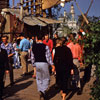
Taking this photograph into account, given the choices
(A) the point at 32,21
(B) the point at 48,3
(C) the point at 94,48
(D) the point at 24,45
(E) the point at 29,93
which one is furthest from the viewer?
(B) the point at 48,3

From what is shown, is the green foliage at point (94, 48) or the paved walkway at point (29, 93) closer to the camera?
the green foliage at point (94, 48)

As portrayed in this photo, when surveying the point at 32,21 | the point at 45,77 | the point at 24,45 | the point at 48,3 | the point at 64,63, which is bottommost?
the point at 45,77

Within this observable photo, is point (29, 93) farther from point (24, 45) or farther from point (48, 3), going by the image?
point (48, 3)

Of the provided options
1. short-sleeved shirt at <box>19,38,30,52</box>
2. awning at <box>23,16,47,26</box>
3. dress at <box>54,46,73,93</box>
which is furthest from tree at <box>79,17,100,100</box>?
awning at <box>23,16,47,26</box>

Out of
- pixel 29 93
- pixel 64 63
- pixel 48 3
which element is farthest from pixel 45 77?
pixel 48 3

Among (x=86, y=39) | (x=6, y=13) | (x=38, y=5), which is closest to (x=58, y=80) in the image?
(x=86, y=39)

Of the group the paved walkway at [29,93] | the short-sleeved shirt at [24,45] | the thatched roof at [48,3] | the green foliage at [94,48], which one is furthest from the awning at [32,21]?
the green foliage at [94,48]

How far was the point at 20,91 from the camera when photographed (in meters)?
9.00

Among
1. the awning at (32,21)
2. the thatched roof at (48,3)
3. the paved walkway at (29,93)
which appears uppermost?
the thatched roof at (48,3)

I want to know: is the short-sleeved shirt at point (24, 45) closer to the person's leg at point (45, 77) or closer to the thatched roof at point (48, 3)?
the person's leg at point (45, 77)

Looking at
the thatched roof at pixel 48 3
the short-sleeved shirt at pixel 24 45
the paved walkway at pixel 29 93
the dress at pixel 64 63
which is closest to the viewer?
the dress at pixel 64 63

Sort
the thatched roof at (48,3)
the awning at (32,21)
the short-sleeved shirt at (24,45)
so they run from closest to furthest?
the short-sleeved shirt at (24,45)
the awning at (32,21)
the thatched roof at (48,3)

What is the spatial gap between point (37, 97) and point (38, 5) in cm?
1890

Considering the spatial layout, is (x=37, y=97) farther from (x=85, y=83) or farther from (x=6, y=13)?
(x=6, y=13)
